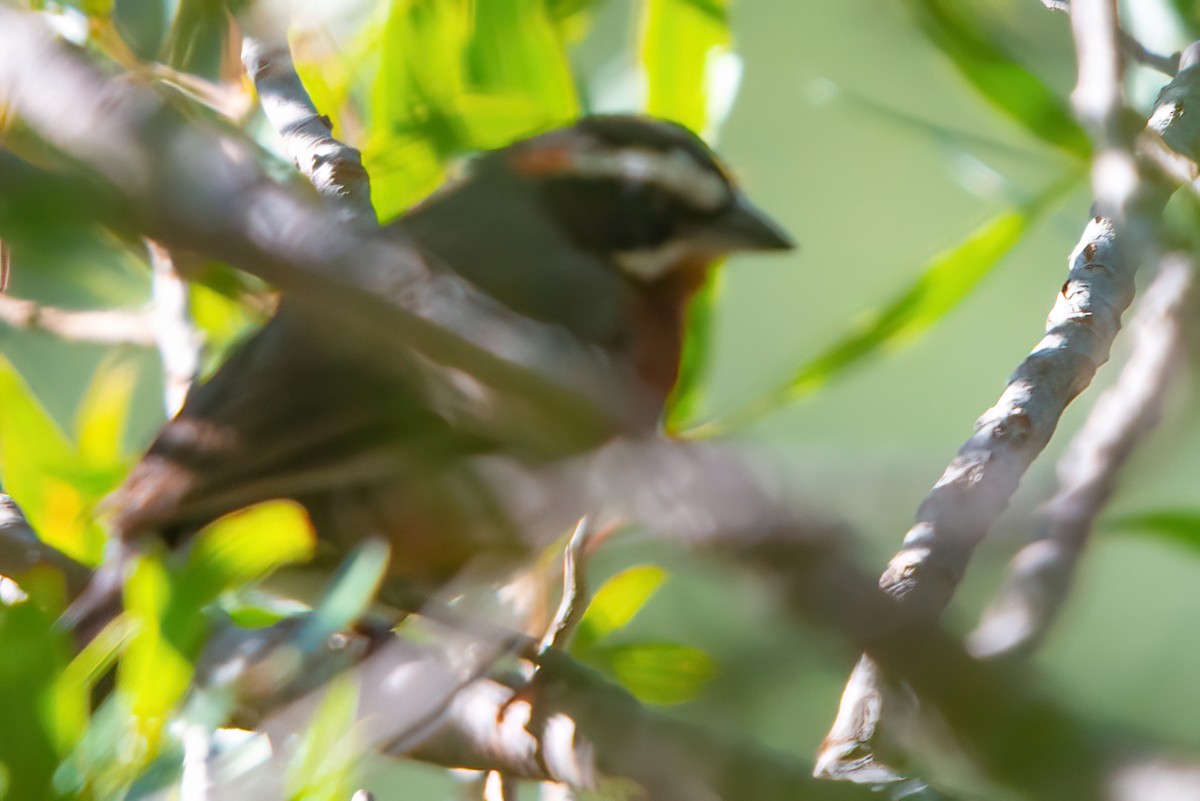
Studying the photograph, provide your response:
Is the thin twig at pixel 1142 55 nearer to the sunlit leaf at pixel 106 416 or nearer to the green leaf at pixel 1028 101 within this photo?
the green leaf at pixel 1028 101

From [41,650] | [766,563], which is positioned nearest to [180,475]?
[41,650]

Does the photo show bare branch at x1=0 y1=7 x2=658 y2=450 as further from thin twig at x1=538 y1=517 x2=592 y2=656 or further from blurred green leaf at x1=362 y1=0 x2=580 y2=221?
blurred green leaf at x1=362 y1=0 x2=580 y2=221

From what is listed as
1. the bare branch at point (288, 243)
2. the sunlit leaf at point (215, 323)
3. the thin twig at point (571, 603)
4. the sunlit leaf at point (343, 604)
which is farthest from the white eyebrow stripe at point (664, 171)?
the bare branch at point (288, 243)

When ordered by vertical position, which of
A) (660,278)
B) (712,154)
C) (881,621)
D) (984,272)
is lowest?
(881,621)

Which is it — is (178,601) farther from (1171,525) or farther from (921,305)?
(921,305)

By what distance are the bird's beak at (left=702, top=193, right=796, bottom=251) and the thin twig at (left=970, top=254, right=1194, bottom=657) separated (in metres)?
0.75

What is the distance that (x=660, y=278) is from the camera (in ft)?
9.34

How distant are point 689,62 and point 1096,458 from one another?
1185 millimetres

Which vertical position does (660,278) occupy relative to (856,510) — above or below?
above

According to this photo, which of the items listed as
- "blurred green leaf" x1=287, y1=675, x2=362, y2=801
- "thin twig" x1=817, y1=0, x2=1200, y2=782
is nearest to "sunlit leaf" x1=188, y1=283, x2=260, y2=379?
"blurred green leaf" x1=287, y1=675, x2=362, y2=801

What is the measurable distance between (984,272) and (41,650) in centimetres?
158

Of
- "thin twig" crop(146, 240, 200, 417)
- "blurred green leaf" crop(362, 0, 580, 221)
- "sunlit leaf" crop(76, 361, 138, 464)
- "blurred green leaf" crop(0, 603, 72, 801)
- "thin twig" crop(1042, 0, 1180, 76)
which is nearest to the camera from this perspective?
"blurred green leaf" crop(0, 603, 72, 801)

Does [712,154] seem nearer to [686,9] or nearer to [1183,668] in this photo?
[686,9]

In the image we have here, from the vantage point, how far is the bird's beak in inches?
110
